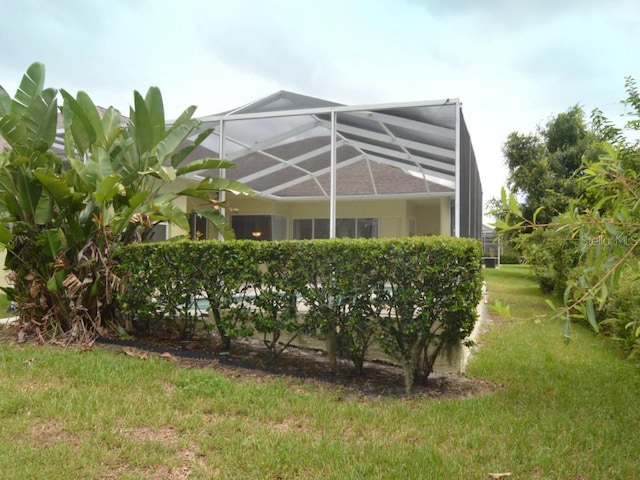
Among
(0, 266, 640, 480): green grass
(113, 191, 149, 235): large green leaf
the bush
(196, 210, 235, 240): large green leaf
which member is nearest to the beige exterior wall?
the bush

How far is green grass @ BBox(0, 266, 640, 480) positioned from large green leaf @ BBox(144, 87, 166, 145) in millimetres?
3116

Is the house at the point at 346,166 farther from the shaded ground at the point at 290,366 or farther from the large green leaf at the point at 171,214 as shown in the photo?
the shaded ground at the point at 290,366

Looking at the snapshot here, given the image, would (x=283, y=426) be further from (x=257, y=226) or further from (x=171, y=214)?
(x=257, y=226)

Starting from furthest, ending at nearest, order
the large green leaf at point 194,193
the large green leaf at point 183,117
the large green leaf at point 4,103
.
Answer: the large green leaf at point 194,193, the large green leaf at point 183,117, the large green leaf at point 4,103

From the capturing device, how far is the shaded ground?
16.9ft

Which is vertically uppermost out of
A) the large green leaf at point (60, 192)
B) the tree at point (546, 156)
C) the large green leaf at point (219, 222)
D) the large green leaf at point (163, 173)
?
the tree at point (546, 156)

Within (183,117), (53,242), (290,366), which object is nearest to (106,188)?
(53,242)

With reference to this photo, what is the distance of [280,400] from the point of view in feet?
14.7

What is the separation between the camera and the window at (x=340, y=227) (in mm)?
17984

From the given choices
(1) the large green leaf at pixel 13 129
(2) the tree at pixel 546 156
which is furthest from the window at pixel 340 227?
(1) the large green leaf at pixel 13 129

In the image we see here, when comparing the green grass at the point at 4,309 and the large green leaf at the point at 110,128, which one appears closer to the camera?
the large green leaf at the point at 110,128

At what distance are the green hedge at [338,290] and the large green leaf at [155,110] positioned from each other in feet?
5.73

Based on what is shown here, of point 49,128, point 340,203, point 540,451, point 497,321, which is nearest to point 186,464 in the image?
point 540,451

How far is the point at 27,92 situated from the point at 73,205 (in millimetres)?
1704
